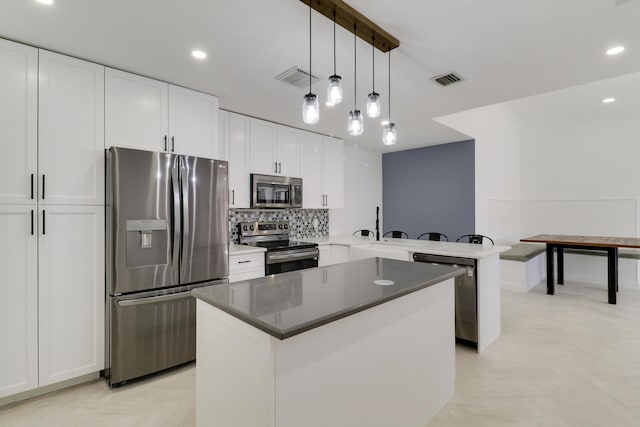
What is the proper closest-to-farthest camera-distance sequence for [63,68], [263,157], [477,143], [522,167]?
[63,68] → [263,157] → [477,143] → [522,167]

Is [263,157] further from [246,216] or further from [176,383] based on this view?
[176,383]

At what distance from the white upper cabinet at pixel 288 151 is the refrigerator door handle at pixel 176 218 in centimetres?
165

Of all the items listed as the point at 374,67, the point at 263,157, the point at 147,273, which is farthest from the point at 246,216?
the point at 374,67

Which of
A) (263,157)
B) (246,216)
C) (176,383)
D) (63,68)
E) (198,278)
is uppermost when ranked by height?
(63,68)

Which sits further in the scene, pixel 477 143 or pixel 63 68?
pixel 477 143

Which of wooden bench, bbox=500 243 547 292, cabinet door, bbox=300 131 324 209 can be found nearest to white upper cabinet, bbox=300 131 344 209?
cabinet door, bbox=300 131 324 209

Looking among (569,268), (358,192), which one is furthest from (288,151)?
(569,268)

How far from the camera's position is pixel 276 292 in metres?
1.55

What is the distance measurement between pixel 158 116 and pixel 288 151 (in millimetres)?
1794

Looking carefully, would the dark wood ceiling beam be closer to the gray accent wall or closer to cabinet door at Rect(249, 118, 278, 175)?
cabinet door at Rect(249, 118, 278, 175)

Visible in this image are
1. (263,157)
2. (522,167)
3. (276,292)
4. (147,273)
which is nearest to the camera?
(276,292)

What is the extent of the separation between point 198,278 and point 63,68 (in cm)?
188

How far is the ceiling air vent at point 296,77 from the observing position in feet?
8.47

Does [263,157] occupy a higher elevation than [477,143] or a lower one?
lower
